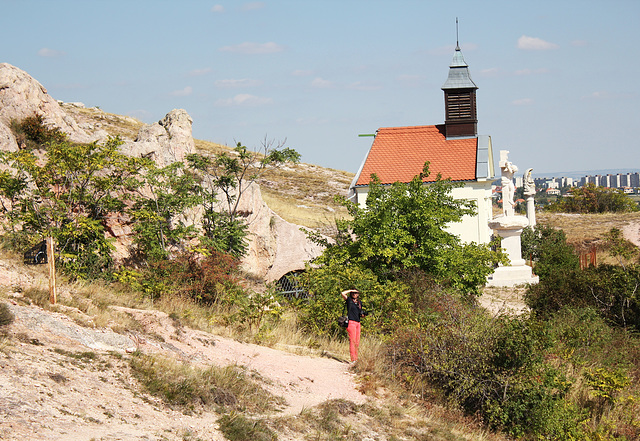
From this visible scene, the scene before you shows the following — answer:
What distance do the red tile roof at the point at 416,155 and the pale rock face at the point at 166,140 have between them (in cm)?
965

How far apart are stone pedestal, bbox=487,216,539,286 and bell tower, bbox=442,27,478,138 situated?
5487mm

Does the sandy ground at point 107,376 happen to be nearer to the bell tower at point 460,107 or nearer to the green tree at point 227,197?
the green tree at point 227,197

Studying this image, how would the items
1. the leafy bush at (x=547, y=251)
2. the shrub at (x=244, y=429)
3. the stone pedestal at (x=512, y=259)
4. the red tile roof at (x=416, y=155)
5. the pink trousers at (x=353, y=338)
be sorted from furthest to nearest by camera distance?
the red tile roof at (x=416, y=155) → the stone pedestal at (x=512, y=259) → the leafy bush at (x=547, y=251) → the pink trousers at (x=353, y=338) → the shrub at (x=244, y=429)

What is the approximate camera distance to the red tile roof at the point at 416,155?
91.9 feet

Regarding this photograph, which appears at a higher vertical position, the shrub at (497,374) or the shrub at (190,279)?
the shrub at (190,279)

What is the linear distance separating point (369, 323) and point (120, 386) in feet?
19.9

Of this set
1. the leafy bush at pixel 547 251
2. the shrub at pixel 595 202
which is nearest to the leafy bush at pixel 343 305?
the leafy bush at pixel 547 251

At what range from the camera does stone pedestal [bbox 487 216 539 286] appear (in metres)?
24.9

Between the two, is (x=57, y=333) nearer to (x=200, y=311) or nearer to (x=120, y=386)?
(x=120, y=386)

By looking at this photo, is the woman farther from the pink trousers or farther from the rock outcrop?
the rock outcrop

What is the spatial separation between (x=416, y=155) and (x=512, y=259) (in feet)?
21.9

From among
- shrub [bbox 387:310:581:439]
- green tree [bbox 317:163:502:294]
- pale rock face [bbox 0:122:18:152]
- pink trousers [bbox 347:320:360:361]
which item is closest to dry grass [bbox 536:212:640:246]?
green tree [bbox 317:163:502:294]

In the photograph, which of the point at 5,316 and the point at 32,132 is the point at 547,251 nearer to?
the point at 32,132

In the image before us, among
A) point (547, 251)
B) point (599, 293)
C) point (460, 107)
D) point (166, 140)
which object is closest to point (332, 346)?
point (599, 293)
